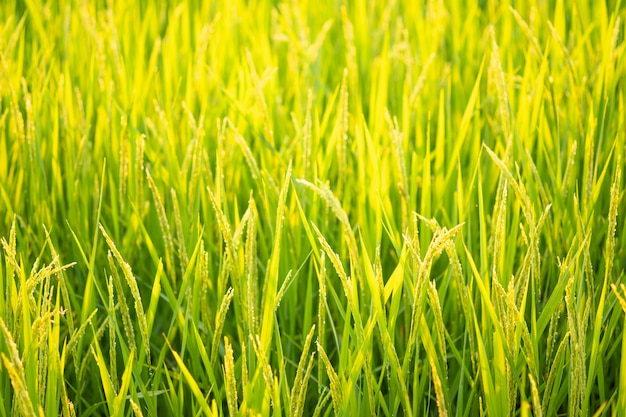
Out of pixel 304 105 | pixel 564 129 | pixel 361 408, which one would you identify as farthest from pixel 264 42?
pixel 361 408

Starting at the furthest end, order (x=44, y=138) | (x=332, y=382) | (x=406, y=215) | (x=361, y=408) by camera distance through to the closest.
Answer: (x=44, y=138) < (x=406, y=215) < (x=361, y=408) < (x=332, y=382)

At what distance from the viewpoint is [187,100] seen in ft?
5.37

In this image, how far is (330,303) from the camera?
4.31 ft

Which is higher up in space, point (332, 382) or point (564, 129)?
point (564, 129)

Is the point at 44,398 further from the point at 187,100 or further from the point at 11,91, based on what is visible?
the point at 187,100

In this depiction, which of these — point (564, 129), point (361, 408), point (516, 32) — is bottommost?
point (361, 408)

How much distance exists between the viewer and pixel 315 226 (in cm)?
93

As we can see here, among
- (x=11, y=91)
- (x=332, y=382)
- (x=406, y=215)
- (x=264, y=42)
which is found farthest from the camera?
(x=264, y=42)

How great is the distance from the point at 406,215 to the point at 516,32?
1.00 m

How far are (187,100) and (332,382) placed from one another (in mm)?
913

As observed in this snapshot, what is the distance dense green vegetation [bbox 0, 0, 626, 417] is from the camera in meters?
0.98

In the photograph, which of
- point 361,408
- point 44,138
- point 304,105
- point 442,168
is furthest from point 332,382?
point 44,138

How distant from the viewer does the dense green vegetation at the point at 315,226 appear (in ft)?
Result: 3.21

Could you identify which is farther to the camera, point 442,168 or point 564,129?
point 564,129
